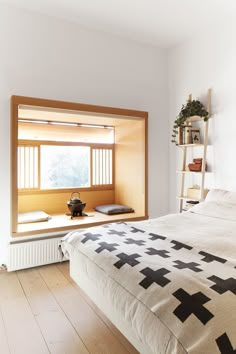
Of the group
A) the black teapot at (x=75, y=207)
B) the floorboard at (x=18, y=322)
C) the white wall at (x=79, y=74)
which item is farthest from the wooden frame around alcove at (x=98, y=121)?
the floorboard at (x=18, y=322)

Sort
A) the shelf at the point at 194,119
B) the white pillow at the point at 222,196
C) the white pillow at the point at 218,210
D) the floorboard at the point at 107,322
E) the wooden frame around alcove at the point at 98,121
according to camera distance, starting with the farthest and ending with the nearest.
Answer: the shelf at the point at 194,119
the wooden frame around alcove at the point at 98,121
the white pillow at the point at 222,196
the white pillow at the point at 218,210
the floorboard at the point at 107,322

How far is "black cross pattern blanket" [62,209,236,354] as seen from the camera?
3.09 ft

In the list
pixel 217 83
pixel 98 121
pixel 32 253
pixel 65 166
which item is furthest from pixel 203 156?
pixel 32 253

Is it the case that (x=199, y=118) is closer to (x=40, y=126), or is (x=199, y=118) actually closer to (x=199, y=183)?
(x=199, y=183)

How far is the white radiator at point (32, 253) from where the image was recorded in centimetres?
278

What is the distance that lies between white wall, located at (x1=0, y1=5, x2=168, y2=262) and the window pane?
83 centimetres

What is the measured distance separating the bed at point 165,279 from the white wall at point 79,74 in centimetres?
153

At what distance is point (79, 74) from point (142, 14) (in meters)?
0.99

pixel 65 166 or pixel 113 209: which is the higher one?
pixel 65 166

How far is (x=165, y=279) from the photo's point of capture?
1.19 m

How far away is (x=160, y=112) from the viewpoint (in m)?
3.88

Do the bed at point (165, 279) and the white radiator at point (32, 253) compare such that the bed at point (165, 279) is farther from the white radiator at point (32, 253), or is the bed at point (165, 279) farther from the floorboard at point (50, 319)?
the white radiator at point (32, 253)

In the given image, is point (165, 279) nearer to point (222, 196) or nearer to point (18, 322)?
point (18, 322)

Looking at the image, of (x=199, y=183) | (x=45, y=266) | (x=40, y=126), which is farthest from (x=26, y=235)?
(x=199, y=183)
